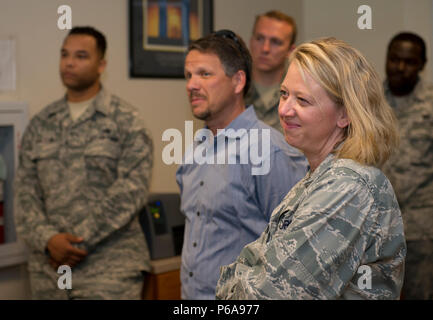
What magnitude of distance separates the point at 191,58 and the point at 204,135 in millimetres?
204

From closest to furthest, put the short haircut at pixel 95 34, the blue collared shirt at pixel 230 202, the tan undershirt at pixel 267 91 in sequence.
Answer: the blue collared shirt at pixel 230 202
the short haircut at pixel 95 34
the tan undershirt at pixel 267 91

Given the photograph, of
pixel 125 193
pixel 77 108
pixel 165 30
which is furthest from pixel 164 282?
pixel 165 30

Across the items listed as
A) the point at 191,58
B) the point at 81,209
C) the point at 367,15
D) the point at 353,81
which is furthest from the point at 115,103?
the point at 353,81

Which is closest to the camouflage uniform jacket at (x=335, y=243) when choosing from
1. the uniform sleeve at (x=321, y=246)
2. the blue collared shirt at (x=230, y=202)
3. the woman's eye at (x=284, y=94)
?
the uniform sleeve at (x=321, y=246)

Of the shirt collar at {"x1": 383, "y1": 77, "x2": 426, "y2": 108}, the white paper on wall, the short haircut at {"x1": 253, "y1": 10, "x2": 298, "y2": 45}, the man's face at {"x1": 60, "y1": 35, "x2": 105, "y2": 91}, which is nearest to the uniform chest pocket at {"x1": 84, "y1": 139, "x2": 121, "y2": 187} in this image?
the man's face at {"x1": 60, "y1": 35, "x2": 105, "y2": 91}

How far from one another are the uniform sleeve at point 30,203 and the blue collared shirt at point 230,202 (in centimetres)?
54

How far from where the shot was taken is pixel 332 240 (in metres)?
Answer: 0.76

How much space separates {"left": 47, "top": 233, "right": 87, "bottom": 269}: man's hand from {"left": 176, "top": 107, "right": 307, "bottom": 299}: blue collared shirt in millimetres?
459

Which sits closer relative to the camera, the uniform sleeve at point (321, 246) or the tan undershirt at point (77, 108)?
the uniform sleeve at point (321, 246)

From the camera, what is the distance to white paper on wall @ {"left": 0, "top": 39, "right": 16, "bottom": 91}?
1.58 m

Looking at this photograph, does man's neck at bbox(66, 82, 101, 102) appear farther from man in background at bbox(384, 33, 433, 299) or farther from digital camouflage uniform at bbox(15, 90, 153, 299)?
man in background at bbox(384, 33, 433, 299)

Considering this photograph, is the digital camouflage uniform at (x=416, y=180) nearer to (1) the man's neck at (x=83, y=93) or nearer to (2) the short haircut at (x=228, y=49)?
(2) the short haircut at (x=228, y=49)

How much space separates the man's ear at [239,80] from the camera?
52.0 inches

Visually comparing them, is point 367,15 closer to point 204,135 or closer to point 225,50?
point 225,50
